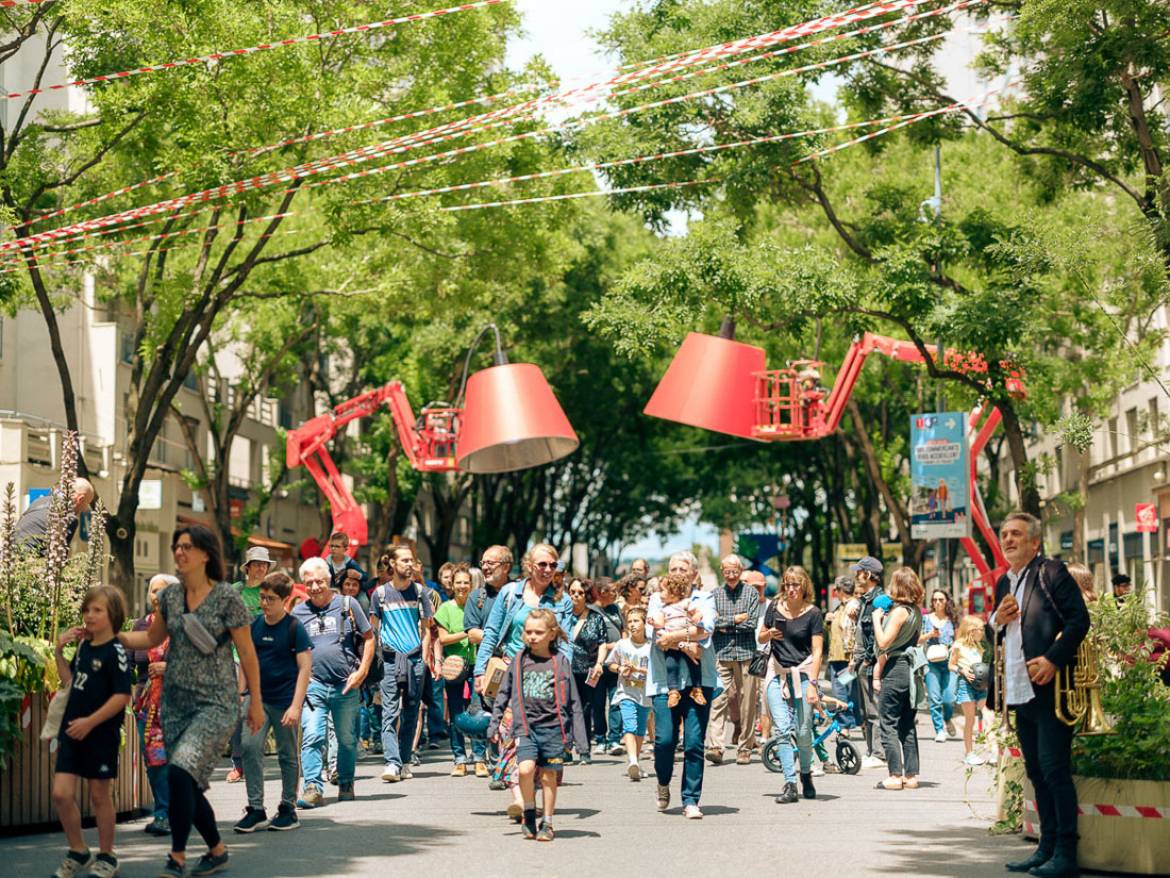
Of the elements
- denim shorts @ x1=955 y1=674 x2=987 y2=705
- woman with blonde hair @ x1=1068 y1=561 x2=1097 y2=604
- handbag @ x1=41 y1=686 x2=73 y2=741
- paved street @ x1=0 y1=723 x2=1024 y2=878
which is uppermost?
woman with blonde hair @ x1=1068 y1=561 x2=1097 y2=604

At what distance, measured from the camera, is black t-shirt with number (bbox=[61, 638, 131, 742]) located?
9398mm

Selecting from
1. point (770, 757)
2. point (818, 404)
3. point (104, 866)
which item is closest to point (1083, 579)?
point (770, 757)

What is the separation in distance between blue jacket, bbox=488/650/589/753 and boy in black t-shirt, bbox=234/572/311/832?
49.0 inches

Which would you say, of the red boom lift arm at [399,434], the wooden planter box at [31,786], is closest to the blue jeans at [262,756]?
the wooden planter box at [31,786]

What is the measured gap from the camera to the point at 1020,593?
10.0 m

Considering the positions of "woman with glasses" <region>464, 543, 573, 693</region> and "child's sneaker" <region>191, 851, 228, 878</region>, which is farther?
"woman with glasses" <region>464, 543, 573, 693</region>

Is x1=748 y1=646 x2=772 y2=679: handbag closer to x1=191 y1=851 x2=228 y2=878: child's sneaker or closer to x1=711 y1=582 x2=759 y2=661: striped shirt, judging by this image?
x1=711 y1=582 x2=759 y2=661: striped shirt

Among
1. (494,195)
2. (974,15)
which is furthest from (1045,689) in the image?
(494,195)

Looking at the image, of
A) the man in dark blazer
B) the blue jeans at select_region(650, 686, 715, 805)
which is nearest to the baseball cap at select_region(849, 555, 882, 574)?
the blue jeans at select_region(650, 686, 715, 805)

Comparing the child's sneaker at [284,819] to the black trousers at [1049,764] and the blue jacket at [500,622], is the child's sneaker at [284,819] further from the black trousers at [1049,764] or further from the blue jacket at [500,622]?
A: the black trousers at [1049,764]

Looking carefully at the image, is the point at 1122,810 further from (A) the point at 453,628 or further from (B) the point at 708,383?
(B) the point at 708,383

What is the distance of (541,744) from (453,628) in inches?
235

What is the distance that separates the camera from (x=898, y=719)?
1466cm

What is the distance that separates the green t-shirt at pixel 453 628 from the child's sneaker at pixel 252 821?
217 inches
